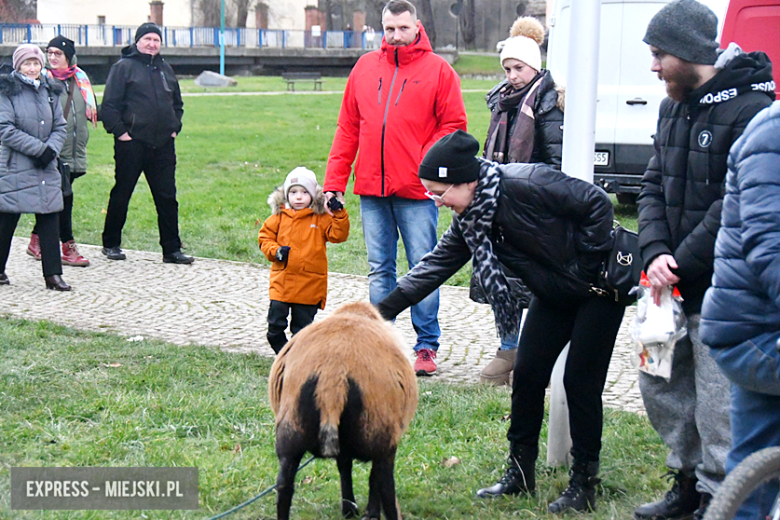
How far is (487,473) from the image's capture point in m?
4.43

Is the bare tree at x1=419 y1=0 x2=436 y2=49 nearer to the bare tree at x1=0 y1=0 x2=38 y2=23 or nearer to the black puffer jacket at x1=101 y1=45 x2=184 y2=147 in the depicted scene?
the bare tree at x1=0 y1=0 x2=38 y2=23

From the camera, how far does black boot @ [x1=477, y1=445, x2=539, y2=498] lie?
13.6ft

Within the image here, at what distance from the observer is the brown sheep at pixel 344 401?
3.40m

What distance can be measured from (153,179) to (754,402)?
25.7 ft

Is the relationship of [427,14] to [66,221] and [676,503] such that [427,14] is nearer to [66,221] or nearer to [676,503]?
[66,221]

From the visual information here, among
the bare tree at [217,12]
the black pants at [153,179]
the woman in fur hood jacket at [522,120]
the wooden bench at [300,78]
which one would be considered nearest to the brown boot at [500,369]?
the woman in fur hood jacket at [522,120]

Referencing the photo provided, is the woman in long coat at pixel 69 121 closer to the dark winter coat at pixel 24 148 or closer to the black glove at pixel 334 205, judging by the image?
the dark winter coat at pixel 24 148

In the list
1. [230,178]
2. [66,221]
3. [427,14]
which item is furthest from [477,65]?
[66,221]

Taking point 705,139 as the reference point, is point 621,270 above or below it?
below

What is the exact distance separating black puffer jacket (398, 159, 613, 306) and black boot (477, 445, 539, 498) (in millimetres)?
796

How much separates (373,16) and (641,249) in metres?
60.8

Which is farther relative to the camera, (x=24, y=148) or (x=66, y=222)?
(x=66, y=222)

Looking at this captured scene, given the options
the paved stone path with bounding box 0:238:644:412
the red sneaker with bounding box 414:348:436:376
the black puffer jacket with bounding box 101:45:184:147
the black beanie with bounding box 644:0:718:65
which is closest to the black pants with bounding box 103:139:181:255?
the black puffer jacket with bounding box 101:45:184:147

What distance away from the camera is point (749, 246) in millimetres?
2725
